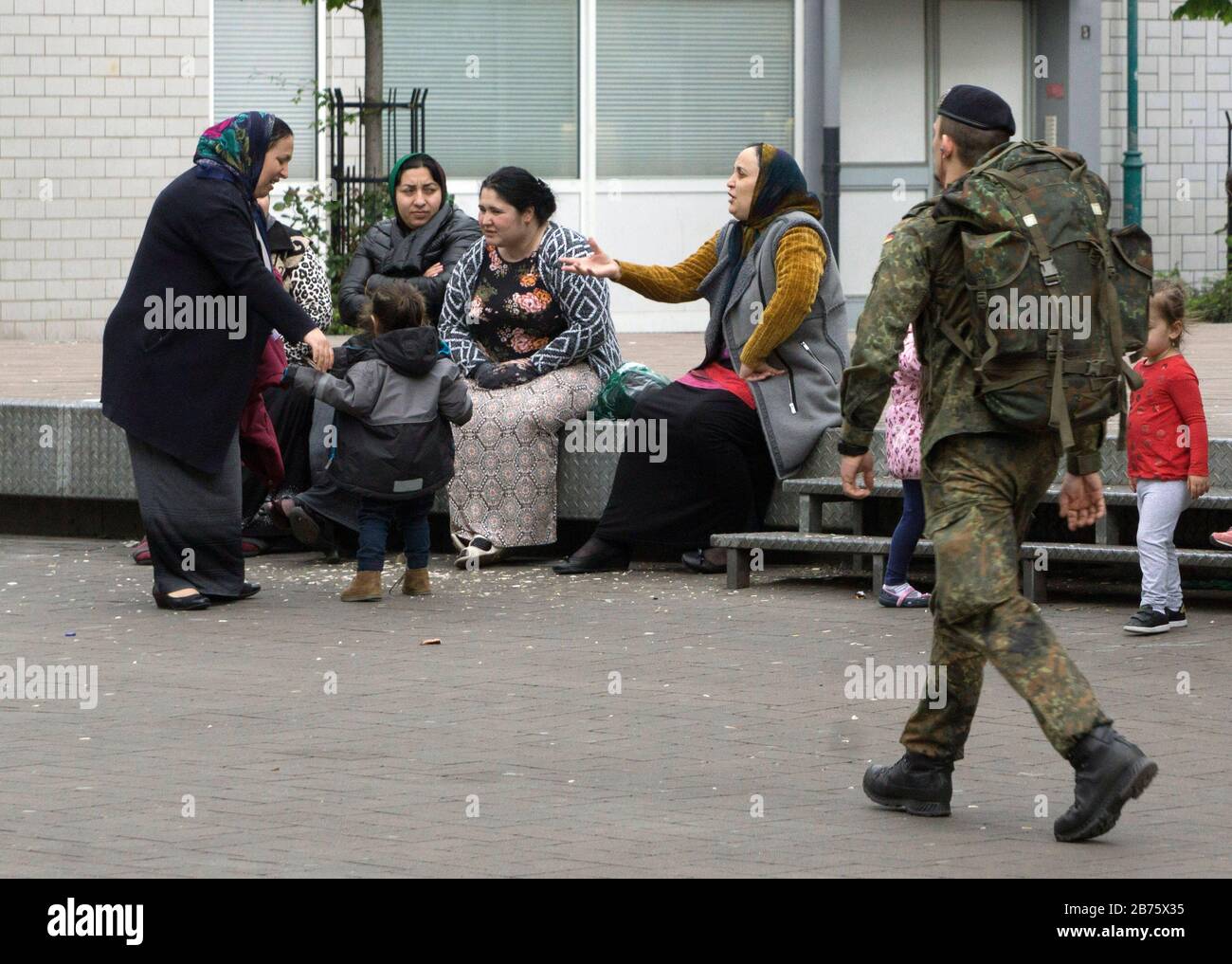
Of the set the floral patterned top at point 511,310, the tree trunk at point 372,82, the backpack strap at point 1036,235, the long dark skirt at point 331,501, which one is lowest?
the long dark skirt at point 331,501

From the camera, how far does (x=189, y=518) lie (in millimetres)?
8836

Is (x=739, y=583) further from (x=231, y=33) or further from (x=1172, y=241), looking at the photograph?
(x=1172, y=241)

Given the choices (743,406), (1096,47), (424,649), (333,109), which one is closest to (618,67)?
(333,109)

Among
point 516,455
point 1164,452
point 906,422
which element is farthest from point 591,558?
point 1164,452

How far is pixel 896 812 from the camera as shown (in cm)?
552

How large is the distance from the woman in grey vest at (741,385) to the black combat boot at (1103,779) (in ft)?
14.3

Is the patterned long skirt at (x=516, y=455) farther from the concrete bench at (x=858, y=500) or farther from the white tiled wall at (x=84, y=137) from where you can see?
the white tiled wall at (x=84, y=137)

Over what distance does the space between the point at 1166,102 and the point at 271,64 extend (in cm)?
843

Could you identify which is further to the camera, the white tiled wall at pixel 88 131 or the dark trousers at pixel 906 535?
the white tiled wall at pixel 88 131

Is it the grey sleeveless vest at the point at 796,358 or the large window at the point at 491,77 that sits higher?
the large window at the point at 491,77

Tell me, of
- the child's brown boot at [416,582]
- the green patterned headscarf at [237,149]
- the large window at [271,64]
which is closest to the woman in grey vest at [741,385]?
the child's brown boot at [416,582]

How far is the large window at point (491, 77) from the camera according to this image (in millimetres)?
19469

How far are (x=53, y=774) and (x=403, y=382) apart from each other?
332 centimetres

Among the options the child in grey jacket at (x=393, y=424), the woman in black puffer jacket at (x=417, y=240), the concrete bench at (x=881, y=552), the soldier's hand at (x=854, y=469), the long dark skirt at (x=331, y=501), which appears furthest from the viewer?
the woman in black puffer jacket at (x=417, y=240)
